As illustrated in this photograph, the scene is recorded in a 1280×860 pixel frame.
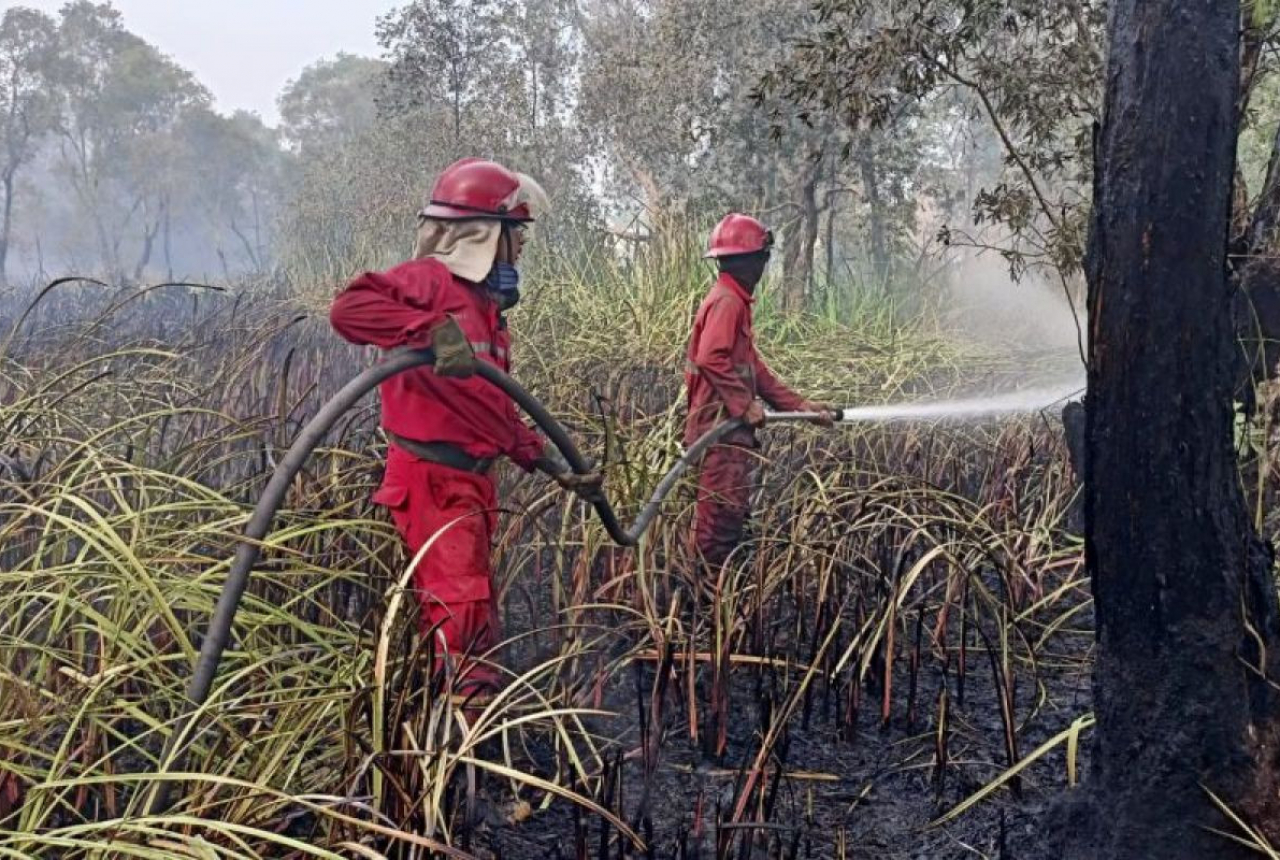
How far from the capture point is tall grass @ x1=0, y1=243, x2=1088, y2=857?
2.25 m

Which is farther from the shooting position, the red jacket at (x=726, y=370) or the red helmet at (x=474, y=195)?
the red jacket at (x=726, y=370)

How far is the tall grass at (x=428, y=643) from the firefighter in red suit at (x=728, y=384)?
22 centimetres

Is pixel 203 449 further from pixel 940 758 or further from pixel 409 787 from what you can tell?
pixel 940 758

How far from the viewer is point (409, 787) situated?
2279mm

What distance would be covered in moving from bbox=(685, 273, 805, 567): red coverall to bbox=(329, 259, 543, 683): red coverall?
4.86ft

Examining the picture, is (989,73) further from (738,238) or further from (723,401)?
(723,401)

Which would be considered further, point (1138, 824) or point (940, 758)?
point (940, 758)

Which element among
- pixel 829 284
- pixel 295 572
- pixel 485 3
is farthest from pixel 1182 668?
pixel 485 3

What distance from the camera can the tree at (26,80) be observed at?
41000mm

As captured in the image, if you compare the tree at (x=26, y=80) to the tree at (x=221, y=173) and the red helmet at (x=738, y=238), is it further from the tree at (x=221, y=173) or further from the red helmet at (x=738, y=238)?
the red helmet at (x=738, y=238)

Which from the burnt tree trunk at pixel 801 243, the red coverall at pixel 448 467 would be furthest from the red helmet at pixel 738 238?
the burnt tree trunk at pixel 801 243

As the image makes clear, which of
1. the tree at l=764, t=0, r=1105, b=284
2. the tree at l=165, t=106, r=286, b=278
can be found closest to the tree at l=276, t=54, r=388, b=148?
the tree at l=165, t=106, r=286, b=278

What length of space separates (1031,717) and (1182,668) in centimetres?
93

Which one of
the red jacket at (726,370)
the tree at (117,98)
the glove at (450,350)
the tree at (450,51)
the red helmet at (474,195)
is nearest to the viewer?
the glove at (450,350)
